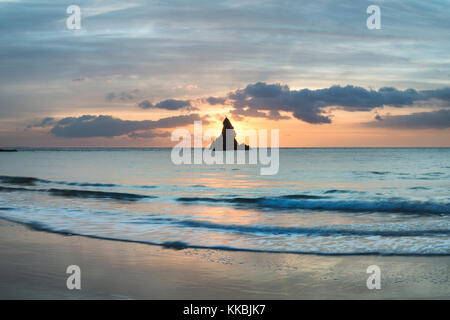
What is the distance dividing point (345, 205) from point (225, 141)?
502 feet

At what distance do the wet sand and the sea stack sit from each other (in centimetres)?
15557

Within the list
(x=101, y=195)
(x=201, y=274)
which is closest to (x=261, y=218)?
(x=201, y=274)

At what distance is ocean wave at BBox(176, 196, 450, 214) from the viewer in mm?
17603

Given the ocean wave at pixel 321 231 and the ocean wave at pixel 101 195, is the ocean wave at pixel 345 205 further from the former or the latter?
the ocean wave at pixel 321 231

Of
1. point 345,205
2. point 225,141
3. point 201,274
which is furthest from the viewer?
point 225,141

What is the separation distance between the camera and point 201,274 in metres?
7.52

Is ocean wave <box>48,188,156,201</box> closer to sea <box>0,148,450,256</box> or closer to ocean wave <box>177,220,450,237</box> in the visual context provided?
sea <box>0,148,450,256</box>

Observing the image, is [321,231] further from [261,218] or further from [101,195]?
[101,195]

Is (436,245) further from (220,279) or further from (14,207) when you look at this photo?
(14,207)

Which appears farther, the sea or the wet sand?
the sea

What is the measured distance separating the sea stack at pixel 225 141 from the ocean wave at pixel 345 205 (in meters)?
143

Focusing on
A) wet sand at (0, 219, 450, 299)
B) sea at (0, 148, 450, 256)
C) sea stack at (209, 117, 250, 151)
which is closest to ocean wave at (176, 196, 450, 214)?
sea at (0, 148, 450, 256)

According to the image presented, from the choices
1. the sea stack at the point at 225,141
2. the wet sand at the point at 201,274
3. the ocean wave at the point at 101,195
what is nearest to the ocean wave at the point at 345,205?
the ocean wave at the point at 101,195
